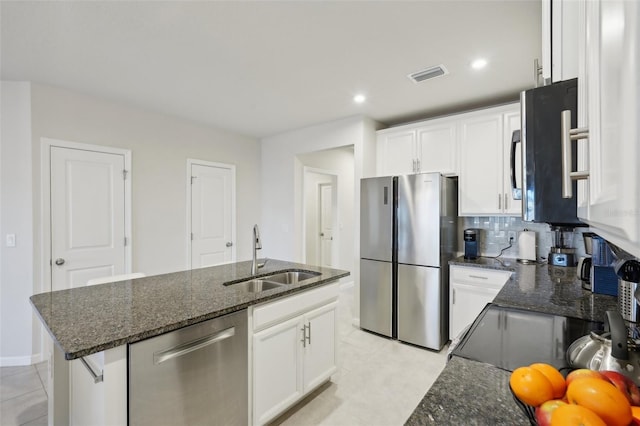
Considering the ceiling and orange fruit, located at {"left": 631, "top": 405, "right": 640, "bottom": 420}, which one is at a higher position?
the ceiling

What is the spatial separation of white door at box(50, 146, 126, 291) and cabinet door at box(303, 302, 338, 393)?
2538 millimetres

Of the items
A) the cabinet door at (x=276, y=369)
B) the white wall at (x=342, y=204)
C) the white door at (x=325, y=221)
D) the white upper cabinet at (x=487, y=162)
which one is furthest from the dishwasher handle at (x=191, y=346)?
the white door at (x=325, y=221)

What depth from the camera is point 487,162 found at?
301 cm

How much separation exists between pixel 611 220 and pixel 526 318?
1.31m

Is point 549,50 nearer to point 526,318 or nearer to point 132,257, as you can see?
point 526,318

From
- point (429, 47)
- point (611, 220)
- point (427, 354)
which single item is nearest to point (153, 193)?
point (429, 47)

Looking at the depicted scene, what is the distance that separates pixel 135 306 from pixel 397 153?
3.08m

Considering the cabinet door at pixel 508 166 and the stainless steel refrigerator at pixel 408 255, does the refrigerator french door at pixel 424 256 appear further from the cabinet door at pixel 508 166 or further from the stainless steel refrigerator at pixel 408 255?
the cabinet door at pixel 508 166

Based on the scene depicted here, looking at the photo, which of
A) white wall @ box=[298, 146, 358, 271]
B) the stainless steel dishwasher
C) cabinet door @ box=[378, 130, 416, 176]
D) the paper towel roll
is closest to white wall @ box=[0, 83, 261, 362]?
white wall @ box=[298, 146, 358, 271]

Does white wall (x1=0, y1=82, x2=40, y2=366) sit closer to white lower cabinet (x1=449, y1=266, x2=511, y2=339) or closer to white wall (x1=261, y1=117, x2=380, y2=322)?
white wall (x1=261, y1=117, x2=380, y2=322)

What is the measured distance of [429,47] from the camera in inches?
85.2

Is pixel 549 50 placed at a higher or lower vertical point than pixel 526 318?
higher

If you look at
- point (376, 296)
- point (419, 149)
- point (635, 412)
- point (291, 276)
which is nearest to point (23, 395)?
point (291, 276)

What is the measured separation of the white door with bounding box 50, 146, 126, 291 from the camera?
2.90 m
